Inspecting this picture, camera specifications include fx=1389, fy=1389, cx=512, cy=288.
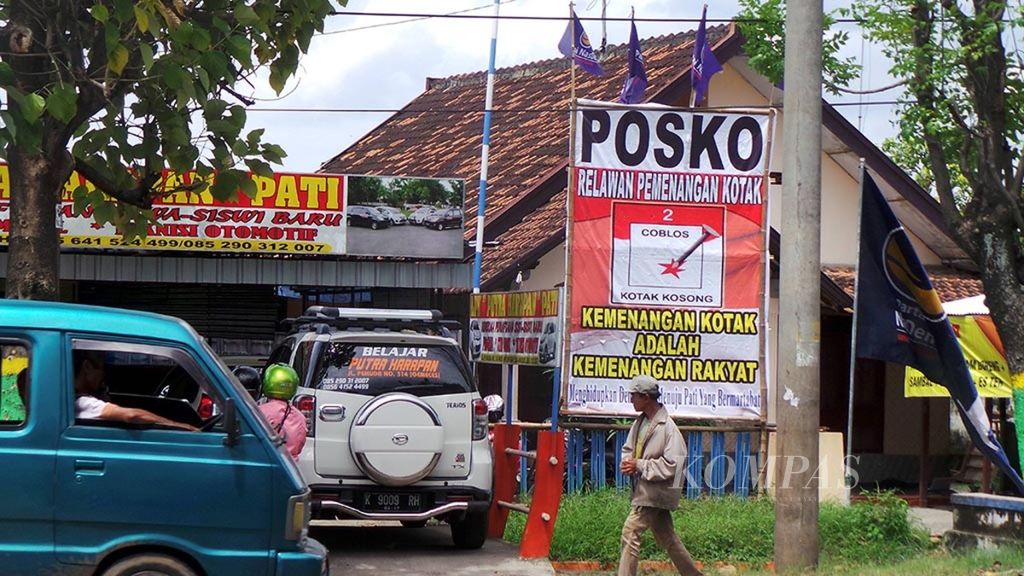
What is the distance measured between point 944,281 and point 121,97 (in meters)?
14.5

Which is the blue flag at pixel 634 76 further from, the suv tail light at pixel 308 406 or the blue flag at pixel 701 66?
the suv tail light at pixel 308 406

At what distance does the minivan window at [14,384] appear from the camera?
7441 mm

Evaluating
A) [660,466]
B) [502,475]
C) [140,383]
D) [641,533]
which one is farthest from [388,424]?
[140,383]

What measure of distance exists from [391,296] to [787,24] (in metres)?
9.59

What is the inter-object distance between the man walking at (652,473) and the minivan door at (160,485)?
317 centimetres

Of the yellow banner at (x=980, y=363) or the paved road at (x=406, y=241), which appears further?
the yellow banner at (x=980, y=363)

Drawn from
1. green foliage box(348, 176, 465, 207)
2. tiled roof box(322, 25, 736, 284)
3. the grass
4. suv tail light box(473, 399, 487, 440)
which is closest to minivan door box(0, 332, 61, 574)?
suv tail light box(473, 399, 487, 440)

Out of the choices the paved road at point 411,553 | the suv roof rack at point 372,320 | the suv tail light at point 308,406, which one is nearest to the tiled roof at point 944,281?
the paved road at point 411,553

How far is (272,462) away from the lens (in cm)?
785

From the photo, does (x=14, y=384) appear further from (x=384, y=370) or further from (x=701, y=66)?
(x=701, y=66)

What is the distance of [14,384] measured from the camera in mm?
7477

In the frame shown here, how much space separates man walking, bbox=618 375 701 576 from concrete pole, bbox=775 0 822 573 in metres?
1.31

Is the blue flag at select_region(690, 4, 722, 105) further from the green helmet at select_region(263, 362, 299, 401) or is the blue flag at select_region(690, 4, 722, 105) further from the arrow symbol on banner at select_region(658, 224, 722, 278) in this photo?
the green helmet at select_region(263, 362, 299, 401)

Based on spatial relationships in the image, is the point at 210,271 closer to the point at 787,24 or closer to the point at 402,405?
the point at 402,405
